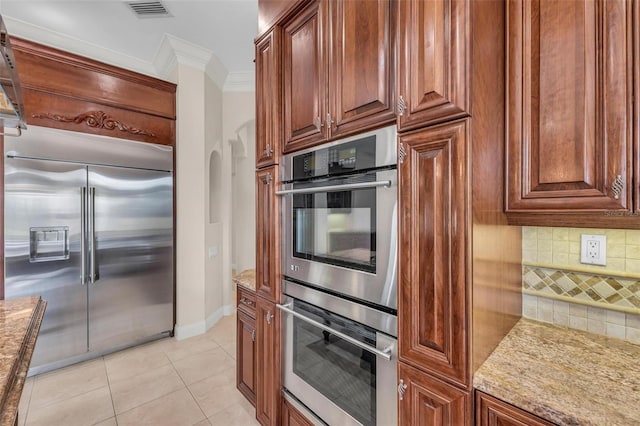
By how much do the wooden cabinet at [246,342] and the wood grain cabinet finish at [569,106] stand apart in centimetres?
157

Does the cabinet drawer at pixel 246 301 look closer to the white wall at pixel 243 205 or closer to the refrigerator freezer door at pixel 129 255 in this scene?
the refrigerator freezer door at pixel 129 255

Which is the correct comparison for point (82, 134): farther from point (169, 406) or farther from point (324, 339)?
point (324, 339)

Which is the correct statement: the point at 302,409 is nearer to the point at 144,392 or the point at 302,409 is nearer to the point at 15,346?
the point at 15,346

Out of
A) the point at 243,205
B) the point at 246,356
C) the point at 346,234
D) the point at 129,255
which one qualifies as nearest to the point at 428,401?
the point at 346,234

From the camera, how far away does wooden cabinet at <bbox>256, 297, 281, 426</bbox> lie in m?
1.68

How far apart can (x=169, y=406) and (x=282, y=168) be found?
194cm

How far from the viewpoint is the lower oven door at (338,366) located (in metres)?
1.16

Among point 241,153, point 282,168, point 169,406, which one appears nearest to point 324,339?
point 282,168

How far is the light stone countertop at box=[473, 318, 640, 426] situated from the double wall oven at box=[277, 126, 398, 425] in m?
0.37

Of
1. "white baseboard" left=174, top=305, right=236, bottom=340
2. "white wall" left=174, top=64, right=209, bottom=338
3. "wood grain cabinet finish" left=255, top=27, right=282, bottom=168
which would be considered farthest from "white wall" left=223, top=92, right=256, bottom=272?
"wood grain cabinet finish" left=255, top=27, right=282, bottom=168

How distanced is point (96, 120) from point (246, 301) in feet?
7.65

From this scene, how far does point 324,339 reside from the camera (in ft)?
4.71

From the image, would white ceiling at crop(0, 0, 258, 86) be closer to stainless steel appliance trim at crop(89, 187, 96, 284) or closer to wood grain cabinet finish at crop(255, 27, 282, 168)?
wood grain cabinet finish at crop(255, 27, 282, 168)

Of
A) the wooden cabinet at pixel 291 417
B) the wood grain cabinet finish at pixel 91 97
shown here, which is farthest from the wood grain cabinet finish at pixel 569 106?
the wood grain cabinet finish at pixel 91 97
